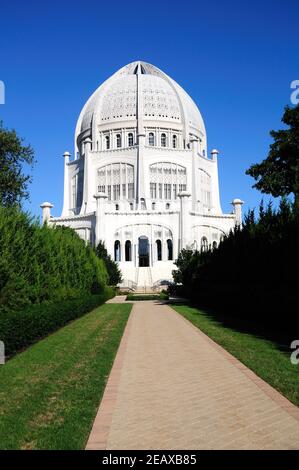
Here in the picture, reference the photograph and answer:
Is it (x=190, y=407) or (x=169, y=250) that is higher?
(x=169, y=250)

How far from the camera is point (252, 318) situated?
811 inches

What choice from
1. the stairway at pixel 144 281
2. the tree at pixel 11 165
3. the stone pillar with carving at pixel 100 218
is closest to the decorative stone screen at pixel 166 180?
the stone pillar with carving at pixel 100 218

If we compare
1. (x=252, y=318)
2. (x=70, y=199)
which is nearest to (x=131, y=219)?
(x=70, y=199)

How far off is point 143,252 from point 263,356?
71939 mm

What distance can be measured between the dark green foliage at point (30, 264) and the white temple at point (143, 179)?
1657 inches

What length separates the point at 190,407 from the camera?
6844 mm

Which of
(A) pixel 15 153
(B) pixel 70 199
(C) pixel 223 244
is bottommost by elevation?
(C) pixel 223 244

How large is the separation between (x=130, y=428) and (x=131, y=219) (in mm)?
69234

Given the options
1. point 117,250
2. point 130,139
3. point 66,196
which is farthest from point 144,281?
point 130,139

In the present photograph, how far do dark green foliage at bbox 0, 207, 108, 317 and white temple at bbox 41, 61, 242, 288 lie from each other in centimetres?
4209

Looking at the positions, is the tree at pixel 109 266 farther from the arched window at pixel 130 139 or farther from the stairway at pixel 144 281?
the arched window at pixel 130 139

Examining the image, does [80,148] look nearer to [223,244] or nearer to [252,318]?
[223,244]

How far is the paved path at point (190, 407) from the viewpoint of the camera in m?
5.39

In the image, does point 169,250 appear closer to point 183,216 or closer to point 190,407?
point 183,216
